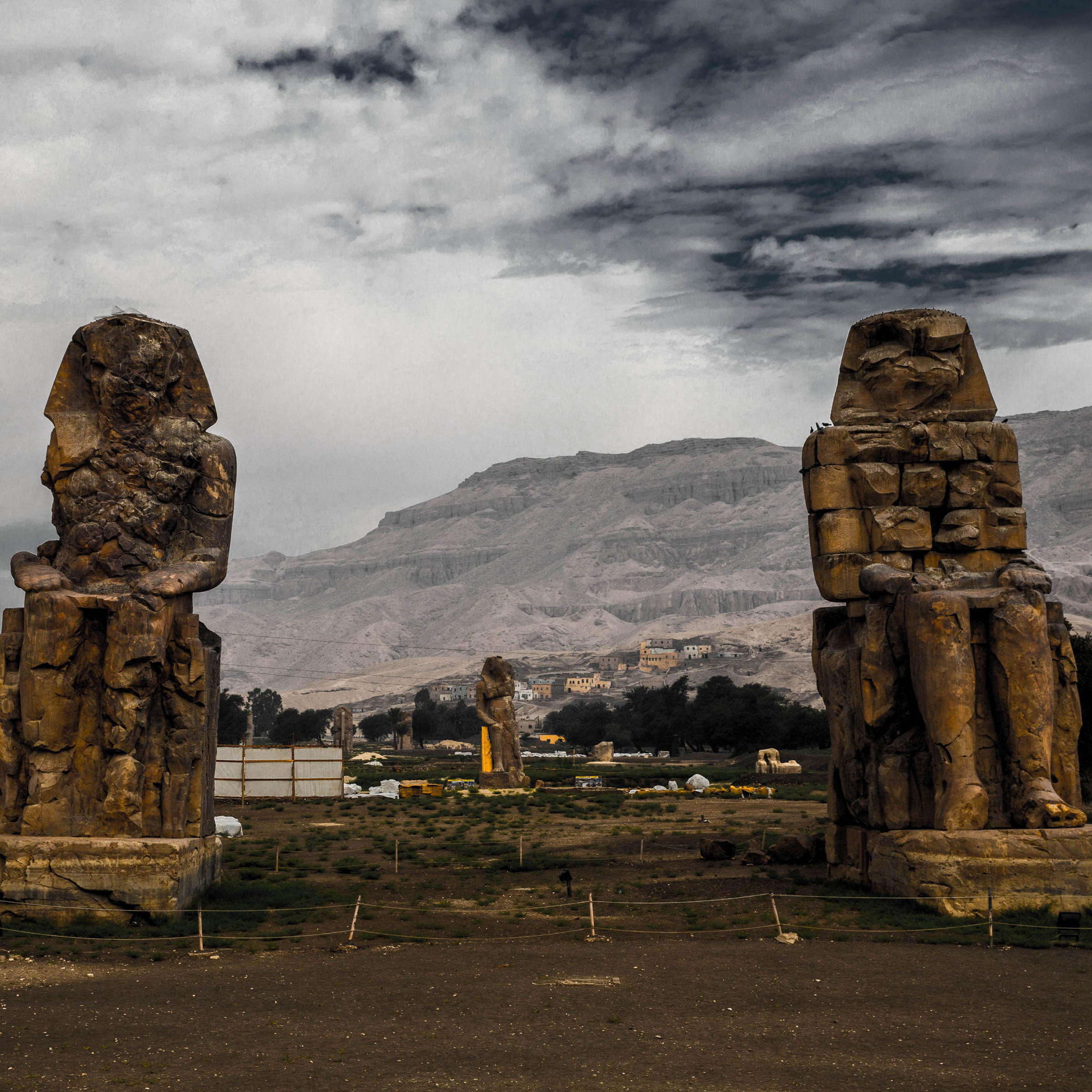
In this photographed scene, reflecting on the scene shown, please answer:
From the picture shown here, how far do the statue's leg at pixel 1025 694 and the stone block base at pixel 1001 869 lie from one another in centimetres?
37

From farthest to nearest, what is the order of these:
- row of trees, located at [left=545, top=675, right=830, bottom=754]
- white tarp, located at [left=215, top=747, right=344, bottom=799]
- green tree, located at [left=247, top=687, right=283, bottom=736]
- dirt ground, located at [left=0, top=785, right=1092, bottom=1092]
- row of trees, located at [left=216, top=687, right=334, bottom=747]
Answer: green tree, located at [left=247, top=687, right=283, bottom=736]
row of trees, located at [left=216, top=687, right=334, bottom=747]
row of trees, located at [left=545, top=675, right=830, bottom=754]
white tarp, located at [left=215, top=747, right=344, bottom=799]
dirt ground, located at [left=0, top=785, right=1092, bottom=1092]

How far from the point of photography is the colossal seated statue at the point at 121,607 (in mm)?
12055

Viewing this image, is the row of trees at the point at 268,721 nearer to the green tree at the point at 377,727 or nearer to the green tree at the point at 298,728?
the green tree at the point at 298,728

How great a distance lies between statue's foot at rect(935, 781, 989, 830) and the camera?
1202 cm

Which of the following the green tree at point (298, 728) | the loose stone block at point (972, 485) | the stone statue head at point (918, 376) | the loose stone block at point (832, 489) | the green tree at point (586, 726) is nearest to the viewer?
the loose stone block at point (972, 485)

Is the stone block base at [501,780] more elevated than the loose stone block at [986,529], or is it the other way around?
the loose stone block at [986,529]

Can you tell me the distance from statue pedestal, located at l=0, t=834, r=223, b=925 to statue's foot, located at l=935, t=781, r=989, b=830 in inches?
301

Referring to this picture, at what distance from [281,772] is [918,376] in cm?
2219

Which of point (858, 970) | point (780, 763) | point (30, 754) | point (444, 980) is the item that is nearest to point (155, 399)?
point (30, 754)

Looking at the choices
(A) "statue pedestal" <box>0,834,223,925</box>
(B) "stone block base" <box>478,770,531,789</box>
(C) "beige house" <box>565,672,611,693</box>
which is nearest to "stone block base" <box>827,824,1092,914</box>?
(A) "statue pedestal" <box>0,834,223,925</box>

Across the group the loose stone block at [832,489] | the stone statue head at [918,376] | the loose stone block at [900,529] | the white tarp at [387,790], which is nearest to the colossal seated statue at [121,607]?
the loose stone block at [832,489]

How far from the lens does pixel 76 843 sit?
11664mm

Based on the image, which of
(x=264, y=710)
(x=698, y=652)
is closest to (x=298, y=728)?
(x=264, y=710)

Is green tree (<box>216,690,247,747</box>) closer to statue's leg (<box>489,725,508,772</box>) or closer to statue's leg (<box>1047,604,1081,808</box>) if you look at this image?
statue's leg (<box>489,725,508,772</box>)
